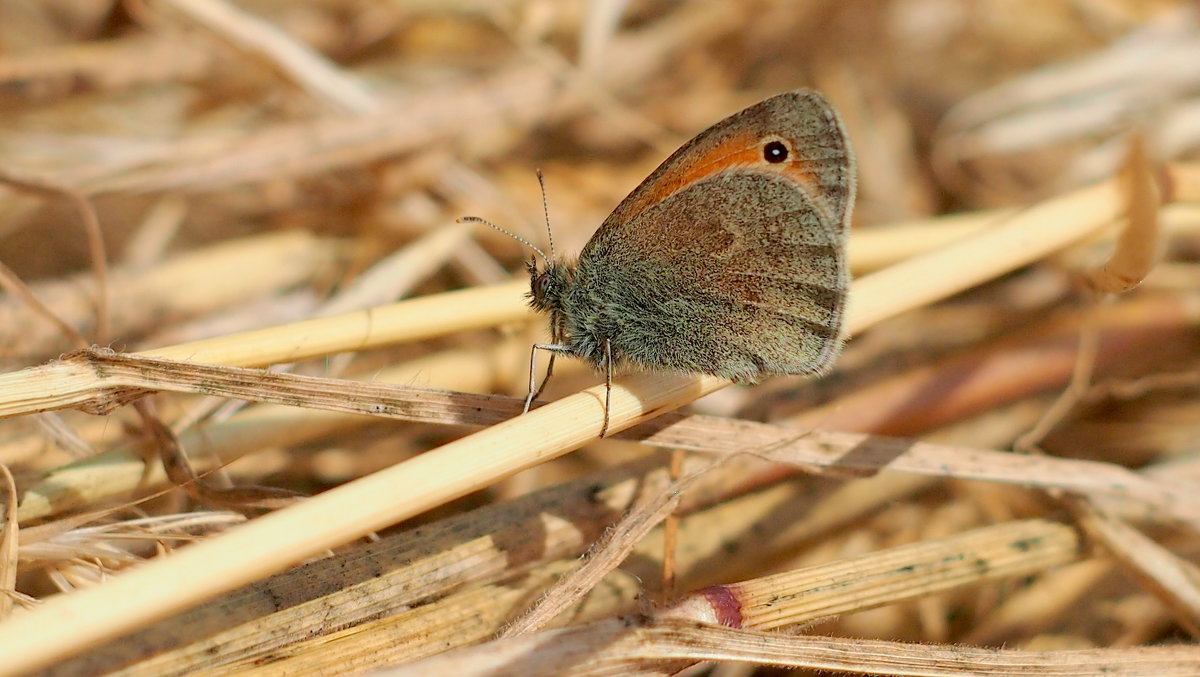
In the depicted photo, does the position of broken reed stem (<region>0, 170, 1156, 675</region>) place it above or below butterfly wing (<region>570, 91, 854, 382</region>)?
below

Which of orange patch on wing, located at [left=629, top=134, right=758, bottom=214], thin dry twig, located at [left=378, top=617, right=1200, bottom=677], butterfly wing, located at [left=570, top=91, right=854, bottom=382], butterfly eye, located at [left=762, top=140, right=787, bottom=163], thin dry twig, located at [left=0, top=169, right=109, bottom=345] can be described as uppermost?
thin dry twig, located at [left=0, top=169, right=109, bottom=345]

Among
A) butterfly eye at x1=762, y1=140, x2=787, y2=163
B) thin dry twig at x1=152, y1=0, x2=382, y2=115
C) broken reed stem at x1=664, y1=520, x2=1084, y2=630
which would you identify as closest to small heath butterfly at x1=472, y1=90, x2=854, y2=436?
butterfly eye at x1=762, y1=140, x2=787, y2=163

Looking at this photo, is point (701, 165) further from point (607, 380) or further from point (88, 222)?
point (88, 222)

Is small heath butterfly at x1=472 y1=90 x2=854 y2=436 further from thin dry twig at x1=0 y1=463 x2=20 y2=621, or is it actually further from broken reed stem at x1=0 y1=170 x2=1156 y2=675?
thin dry twig at x1=0 y1=463 x2=20 y2=621

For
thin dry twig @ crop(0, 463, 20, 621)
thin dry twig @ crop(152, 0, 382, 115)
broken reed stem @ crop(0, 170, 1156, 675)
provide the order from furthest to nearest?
1. thin dry twig @ crop(152, 0, 382, 115)
2. thin dry twig @ crop(0, 463, 20, 621)
3. broken reed stem @ crop(0, 170, 1156, 675)

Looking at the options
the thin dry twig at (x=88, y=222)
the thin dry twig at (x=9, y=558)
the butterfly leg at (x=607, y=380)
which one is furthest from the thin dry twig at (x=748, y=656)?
the thin dry twig at (x=88, y=222)

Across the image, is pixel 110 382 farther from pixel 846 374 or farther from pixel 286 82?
pixel 846 374

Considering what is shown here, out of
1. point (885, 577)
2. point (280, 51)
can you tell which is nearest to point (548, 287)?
point (885, 577)

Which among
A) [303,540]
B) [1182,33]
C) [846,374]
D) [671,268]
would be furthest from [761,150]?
[1182,33]

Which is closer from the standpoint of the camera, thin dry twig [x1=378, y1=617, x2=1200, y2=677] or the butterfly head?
thin dry twig [x1=378, y1=617, x2=1200, y2=677]
